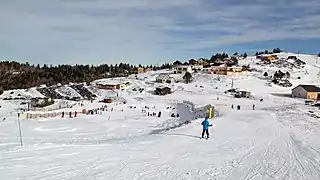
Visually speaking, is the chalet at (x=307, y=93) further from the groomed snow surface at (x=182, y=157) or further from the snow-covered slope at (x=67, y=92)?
the groomed snow surface at (x=182, y=157)

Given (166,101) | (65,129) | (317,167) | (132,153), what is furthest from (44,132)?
(166,101)

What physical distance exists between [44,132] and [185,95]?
129 feet

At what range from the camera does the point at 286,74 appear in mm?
95438

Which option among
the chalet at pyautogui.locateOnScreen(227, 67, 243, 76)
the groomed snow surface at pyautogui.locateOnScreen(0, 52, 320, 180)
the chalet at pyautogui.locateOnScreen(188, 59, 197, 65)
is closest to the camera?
the groomed snow surface at pyautogui.locateOnScreen(0, 52, 320, 180)

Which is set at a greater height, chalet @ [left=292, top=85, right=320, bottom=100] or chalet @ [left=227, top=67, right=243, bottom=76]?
chalet @ [left=227, top=67, right=243, bottom=76]

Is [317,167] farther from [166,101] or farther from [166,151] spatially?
[166,101]

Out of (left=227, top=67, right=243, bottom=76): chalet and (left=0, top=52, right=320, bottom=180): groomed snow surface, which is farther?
(left=227, top=67, right=243, bottom=76): chalet

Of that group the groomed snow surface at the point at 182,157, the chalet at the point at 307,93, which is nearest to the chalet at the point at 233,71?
the chalet at the point at 307,93

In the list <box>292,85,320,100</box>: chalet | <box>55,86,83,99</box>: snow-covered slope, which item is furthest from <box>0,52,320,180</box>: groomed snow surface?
<box>292,85,320,100</box>: chalet

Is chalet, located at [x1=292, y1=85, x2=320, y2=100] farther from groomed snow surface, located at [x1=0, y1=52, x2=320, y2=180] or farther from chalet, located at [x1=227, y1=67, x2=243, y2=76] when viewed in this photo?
groomed snow surface, located at [x1=0, y1=52, x2=320, y2=180]

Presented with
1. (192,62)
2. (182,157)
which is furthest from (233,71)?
(182,157)

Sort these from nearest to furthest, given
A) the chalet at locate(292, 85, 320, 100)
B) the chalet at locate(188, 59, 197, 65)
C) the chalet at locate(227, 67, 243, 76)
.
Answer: the chalet at locate(292, 85, 320, 100) → the chalet at locate(227, 67, 243, 76) → the chalet at locate(188, 59, 197, 65)

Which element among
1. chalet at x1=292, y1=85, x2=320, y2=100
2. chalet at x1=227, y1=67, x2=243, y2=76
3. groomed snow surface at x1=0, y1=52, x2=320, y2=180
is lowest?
chalet at x1=292, y1=85, x2=320, y2=100

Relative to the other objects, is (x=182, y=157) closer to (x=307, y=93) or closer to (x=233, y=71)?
(x=307, y=93)
